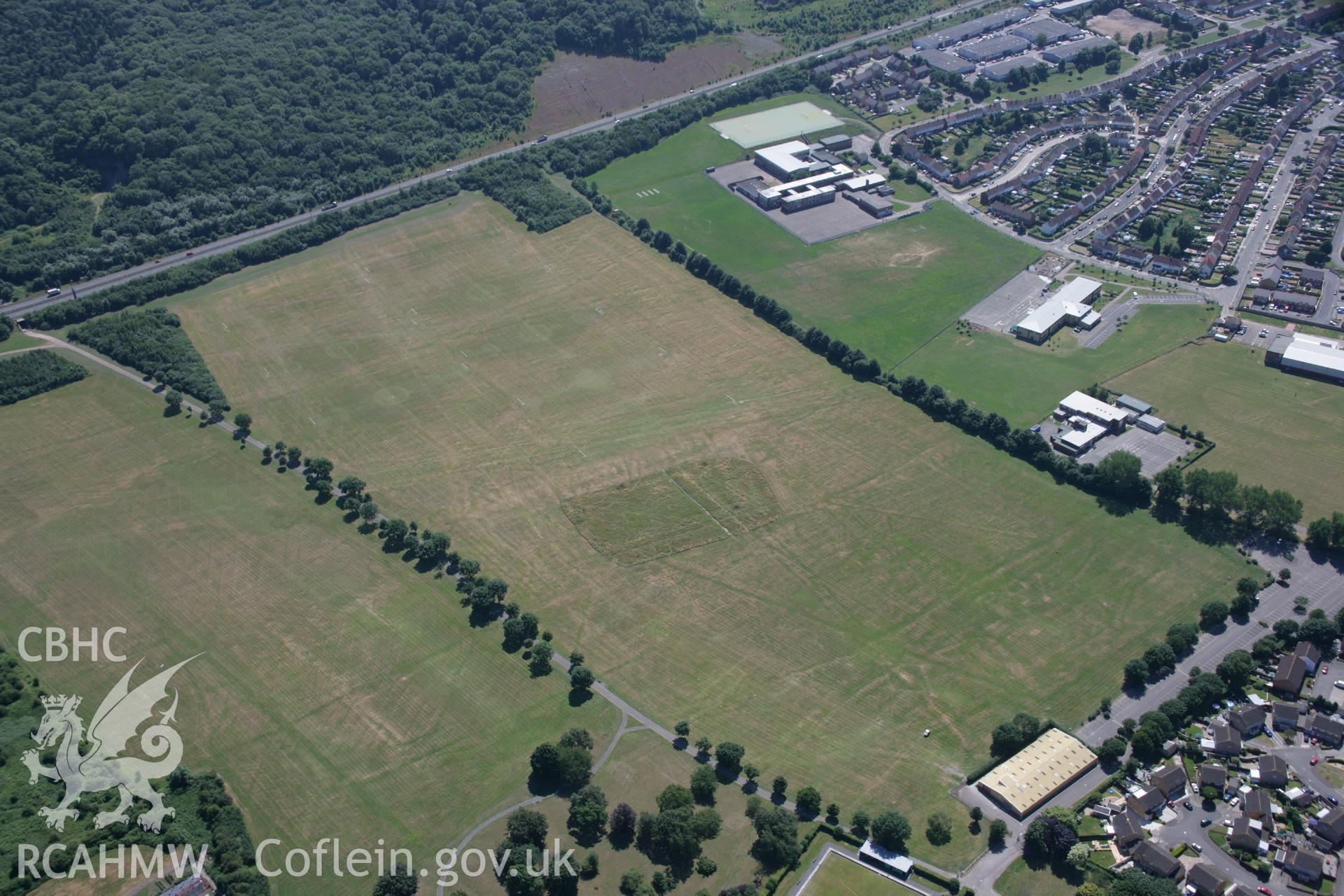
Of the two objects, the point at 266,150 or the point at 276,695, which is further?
the point at 266,150

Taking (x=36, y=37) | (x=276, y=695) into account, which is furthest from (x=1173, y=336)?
(x=36, y=37)

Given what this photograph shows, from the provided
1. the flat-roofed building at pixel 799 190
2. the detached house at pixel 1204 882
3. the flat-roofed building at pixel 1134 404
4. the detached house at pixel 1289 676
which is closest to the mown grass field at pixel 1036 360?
the flat-roofed building at pixel 1134 404

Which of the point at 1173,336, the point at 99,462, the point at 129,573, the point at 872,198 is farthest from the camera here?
the point at 872,198

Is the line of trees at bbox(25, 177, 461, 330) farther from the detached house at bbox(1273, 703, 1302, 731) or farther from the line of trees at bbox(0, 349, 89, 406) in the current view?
the detached house at bbox(1273, 703, 1302, 731)

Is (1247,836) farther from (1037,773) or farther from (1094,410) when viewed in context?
(1094,410)

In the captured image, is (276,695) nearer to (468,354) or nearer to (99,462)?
(99,462)

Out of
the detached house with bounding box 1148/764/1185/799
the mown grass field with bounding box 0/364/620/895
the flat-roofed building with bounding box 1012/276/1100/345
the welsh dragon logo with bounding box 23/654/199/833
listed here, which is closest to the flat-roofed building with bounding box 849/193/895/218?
the flat-roofed building with bounding box 1012/276/1100/345

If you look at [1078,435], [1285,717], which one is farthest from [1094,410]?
[1285,717]
